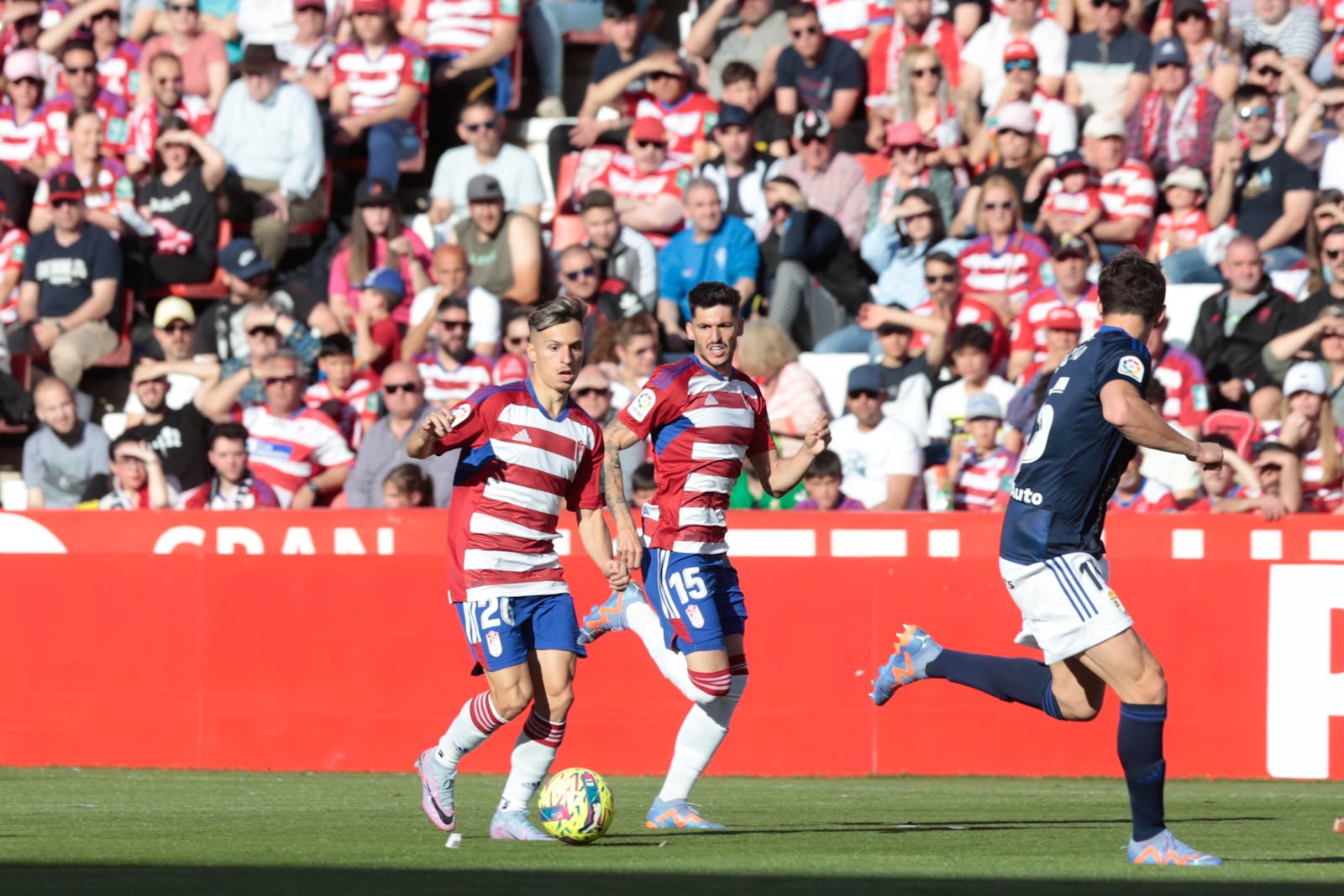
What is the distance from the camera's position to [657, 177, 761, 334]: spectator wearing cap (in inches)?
559

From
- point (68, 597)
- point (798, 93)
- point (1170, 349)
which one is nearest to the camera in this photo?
point (68, 597)

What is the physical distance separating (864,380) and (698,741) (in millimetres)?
4933

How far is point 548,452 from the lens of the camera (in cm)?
775

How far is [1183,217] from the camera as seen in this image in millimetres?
14211

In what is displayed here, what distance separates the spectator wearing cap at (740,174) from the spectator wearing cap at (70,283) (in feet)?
16.2

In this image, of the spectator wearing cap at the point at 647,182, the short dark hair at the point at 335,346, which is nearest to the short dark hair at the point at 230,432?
the short dark hair at the point at 335,346

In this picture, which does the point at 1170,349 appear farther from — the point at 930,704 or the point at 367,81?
the point at 367,81

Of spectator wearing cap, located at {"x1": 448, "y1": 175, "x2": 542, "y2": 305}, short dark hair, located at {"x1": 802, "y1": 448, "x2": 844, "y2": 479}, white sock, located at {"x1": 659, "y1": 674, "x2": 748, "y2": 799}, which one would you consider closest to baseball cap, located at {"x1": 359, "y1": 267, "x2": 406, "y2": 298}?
spectator wearing cap, located at {"x1": 448, "y1": 175, "x2": 542, "y2": 305}

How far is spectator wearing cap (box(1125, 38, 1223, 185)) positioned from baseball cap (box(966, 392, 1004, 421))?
131 inches

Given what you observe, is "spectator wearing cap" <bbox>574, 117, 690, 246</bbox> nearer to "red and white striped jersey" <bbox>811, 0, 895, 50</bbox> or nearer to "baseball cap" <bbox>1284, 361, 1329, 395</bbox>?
"red and white striped jersey" <bbox>811, 0, 895, 50</bbox>

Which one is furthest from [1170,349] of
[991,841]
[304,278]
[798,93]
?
[304,278]

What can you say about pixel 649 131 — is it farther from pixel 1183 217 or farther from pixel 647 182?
pixel 1183 217

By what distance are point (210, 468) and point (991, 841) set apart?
7.60 metres

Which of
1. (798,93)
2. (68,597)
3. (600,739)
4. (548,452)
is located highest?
(548,452)
